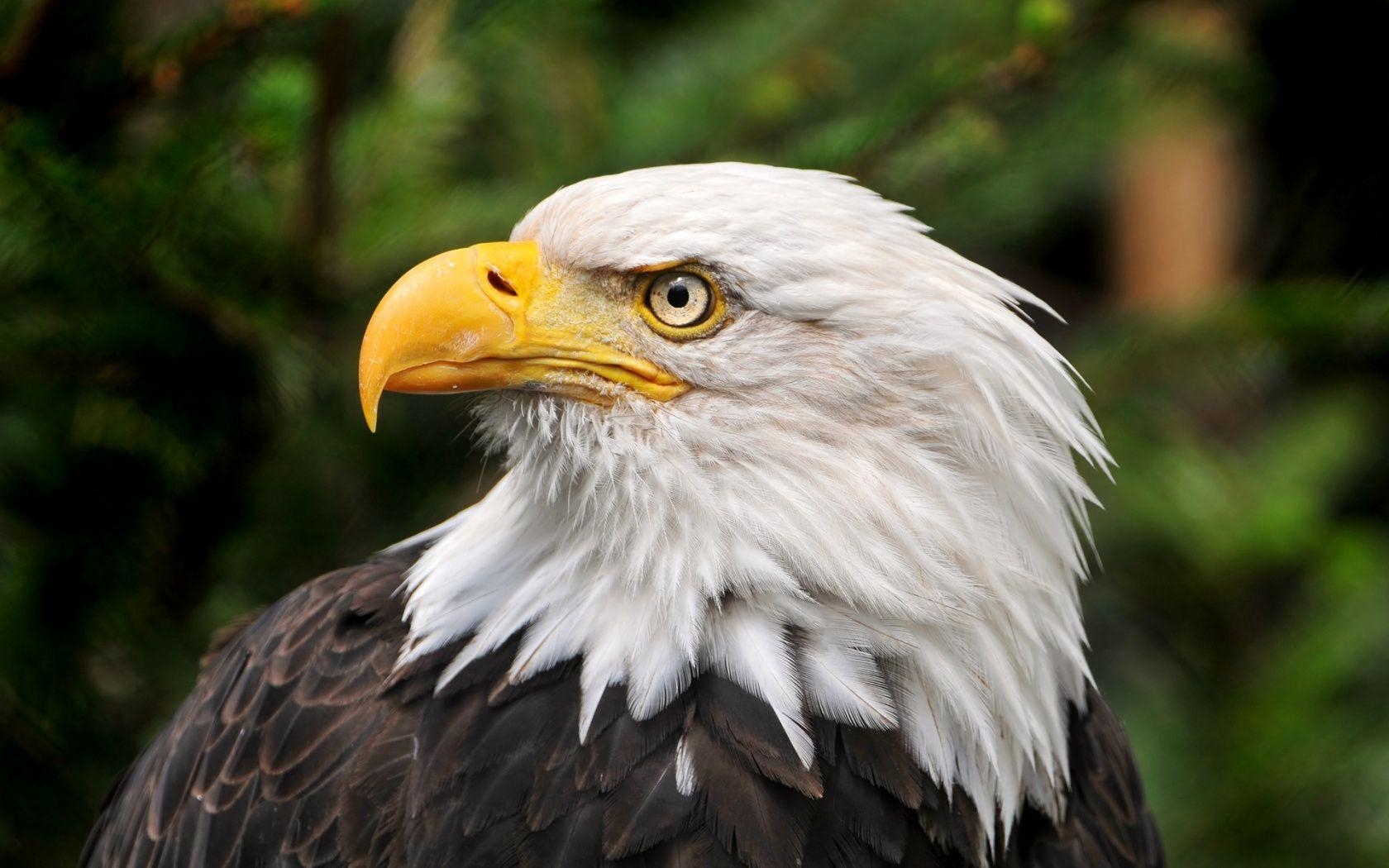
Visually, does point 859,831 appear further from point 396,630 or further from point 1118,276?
point 1118,276

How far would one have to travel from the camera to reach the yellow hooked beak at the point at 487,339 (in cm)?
196

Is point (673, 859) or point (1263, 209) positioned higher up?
point (1263, 209)

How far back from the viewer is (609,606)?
6.70ft

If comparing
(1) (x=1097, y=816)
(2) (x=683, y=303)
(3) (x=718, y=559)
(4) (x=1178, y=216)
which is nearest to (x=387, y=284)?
(2) (x=683, y=303)

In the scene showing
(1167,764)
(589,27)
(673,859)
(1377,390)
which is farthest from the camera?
(1377,390)

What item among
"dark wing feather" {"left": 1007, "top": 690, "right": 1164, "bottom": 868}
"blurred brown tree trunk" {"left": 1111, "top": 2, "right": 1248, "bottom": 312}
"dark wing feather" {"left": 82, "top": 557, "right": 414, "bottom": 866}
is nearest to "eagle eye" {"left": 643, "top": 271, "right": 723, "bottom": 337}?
"dark wing feather" {"left": 82, "top": 557, "right": 414, "bottom": 866}

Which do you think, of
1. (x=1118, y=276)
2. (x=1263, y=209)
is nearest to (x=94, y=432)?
(x=1118, y=276)

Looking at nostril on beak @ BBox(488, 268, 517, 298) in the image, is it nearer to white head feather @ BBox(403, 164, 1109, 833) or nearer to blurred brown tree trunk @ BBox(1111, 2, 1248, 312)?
white head feather @ BBox(403, 164, 1109, 833)

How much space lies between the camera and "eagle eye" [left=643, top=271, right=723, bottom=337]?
78.7 inches

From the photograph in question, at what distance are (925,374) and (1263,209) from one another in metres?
5.80

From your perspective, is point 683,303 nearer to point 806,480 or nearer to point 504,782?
point 806,480

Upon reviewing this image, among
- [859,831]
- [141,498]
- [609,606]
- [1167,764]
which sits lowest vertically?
[1167,764]

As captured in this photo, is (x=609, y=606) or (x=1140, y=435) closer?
(x=609, y=606)

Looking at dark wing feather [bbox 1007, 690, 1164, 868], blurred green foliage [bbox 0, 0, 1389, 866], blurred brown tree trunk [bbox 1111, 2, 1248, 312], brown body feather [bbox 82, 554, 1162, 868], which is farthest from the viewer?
blurred brown tree trunk [bbox 1111, 2, 1248, 312]
